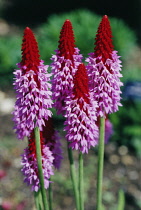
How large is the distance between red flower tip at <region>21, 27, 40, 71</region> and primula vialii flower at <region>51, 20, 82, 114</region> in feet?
0.79

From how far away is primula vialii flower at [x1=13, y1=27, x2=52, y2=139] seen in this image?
2410mm

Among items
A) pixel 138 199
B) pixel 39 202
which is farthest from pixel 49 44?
pixel 39 202

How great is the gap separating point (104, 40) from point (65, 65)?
1.02ft

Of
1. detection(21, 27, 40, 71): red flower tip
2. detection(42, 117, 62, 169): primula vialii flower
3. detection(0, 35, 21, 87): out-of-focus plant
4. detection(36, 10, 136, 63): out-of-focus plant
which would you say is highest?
detection(36, 10, 136, 63): out-of-focus plant

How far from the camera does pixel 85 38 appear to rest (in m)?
8.51

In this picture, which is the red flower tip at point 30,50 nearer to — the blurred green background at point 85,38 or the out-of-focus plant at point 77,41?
the blurred green background at point 85,38

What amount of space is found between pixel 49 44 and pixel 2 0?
8.24m

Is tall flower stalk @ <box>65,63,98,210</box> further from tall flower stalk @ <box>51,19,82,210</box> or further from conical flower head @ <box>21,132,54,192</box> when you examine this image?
conical flower head @ <box>21,132,54,192</box>

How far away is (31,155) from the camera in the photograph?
293 centimetres

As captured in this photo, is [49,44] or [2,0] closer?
[49,44]

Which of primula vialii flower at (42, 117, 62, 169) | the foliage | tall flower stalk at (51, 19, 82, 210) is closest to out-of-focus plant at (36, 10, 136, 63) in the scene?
the foliage

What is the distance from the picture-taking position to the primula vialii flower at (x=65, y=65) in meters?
2.59

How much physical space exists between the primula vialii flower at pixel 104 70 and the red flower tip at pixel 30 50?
1.30 feet

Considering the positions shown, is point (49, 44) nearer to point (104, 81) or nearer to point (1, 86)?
point (1, 86)
